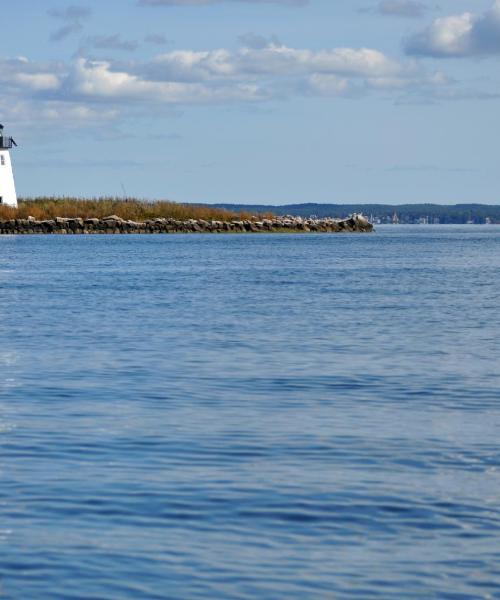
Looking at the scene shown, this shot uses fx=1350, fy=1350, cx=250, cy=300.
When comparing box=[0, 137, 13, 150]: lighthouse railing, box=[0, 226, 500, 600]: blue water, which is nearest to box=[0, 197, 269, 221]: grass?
box=[0, 137, 13, 150]: lighthouse railing

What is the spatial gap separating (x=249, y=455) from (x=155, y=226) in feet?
361

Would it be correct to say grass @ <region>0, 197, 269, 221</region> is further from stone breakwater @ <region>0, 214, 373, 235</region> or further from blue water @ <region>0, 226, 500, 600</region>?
blue water @ <region>0, 226, 500, 600</region>

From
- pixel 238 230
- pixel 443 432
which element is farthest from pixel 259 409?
pixel 238 230

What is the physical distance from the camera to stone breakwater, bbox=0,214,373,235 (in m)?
112

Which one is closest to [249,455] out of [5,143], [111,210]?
[5,143]

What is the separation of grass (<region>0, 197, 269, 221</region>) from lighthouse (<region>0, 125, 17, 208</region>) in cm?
100

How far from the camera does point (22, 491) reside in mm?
12367

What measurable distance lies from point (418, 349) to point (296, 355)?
8.51ft

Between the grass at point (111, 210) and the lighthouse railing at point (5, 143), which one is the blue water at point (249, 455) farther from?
the grass at point (111, 210)

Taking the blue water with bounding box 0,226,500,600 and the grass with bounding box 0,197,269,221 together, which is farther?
the grass with bounding box 0,197,269,221

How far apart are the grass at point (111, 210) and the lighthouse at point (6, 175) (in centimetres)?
100

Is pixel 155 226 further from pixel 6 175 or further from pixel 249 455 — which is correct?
pixel 249 455

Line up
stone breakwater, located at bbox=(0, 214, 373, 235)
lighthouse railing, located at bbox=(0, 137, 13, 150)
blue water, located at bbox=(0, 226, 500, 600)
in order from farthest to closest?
stone breakwater, located at bbox=(0, 214, 373, 235)
lighthouse railing, located at bbox=(0, 137, 13, 150)
blue water, located at bbox=(0, 226, 500, 600)

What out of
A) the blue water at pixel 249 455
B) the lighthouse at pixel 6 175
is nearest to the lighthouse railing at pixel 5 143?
the lighthouse at pixel 6 175
